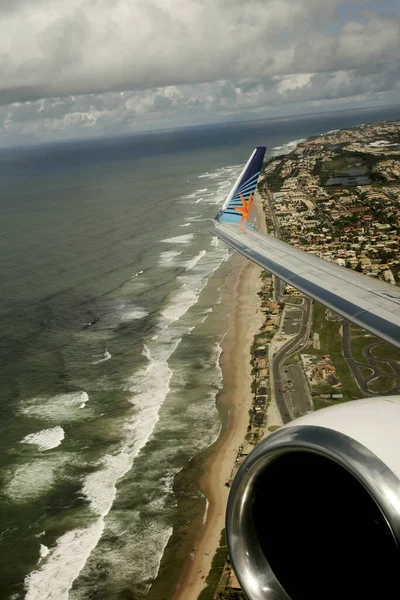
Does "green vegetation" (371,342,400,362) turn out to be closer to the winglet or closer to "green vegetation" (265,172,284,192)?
the winglet

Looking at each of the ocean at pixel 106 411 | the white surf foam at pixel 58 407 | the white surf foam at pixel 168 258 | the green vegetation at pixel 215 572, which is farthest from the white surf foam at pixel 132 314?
the green vegetation at pixel 215 572

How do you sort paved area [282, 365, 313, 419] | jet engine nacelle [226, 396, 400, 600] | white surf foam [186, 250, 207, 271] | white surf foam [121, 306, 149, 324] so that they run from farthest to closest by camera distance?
white surf foam [186, 250, 207, 271] → white surf foam [121, 306, 149, 324] → paved area [282, 365, 313, 419] → jet engine nacelle [226, 396, 400, 600]

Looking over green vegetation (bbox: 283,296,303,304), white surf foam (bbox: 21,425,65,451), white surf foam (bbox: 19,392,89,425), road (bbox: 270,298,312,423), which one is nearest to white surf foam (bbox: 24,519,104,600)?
white surf foam (bbox: 21,425,65,451)

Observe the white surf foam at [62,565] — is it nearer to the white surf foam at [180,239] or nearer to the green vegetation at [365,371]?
the green vegetation at [365,371]

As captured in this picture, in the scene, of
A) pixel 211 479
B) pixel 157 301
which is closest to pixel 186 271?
pixel 157 301

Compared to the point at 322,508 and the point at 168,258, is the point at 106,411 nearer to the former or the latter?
the point at 322,508

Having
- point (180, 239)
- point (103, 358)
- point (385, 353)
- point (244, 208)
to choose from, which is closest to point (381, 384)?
point (385, 353)
